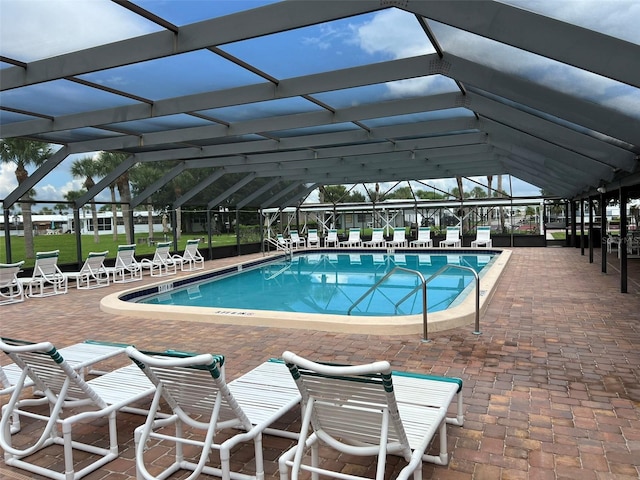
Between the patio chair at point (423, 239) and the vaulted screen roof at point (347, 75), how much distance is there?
9917 mm

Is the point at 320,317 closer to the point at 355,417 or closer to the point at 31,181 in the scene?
the point at 355,417

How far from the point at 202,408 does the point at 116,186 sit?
13820 mm

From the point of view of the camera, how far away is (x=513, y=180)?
66.0 ft

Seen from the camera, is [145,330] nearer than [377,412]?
No

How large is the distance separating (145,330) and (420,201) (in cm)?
1737

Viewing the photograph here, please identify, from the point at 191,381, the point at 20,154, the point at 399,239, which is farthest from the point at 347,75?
the point at 399,239

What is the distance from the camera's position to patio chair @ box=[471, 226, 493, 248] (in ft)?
63.0

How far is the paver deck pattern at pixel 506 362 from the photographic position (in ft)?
8.71

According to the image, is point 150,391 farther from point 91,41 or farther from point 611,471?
point 91,41

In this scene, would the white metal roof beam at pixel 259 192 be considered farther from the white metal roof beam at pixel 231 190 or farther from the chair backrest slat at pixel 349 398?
the chair backrest slat at pixel 349 398

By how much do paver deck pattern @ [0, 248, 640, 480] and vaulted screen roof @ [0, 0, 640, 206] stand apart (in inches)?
81.3

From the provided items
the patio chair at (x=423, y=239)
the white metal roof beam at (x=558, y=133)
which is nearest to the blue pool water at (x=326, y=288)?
the patio chair at (x=423, y=239)

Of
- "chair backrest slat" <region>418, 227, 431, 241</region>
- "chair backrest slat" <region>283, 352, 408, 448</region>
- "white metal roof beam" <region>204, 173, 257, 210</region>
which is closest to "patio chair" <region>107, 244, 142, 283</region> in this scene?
"white metal roof beam" <region>204, 173, 257, 210</region>

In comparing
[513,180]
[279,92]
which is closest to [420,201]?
[513,180]
